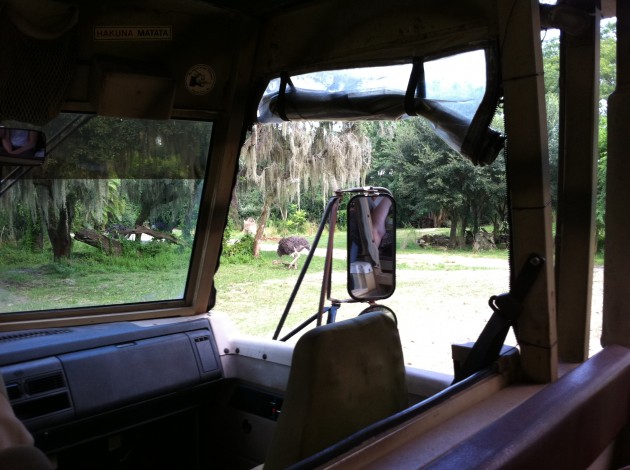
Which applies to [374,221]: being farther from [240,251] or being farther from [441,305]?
[240,251]

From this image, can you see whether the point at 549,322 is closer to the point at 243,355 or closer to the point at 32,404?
the point at 243,355

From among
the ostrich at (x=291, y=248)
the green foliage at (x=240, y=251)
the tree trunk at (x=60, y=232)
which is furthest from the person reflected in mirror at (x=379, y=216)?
the ostrich at (x=291, y=248)

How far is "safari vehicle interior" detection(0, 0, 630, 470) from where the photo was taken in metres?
1.81

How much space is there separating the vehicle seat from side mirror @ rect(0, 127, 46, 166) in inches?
64.1

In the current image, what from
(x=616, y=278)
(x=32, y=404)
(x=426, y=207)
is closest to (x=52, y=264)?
(x=32, y=404)

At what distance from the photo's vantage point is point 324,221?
3.61 m

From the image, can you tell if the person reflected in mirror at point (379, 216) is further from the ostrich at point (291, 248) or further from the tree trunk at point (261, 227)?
the tree trunk at point (261, 227)

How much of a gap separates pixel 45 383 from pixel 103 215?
3.17 feet

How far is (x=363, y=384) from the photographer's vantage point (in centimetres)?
192

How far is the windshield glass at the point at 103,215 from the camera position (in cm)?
290

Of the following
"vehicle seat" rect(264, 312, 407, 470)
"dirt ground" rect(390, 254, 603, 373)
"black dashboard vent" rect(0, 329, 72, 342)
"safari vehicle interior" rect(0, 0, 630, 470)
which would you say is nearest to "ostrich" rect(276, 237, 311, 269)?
"dirt ground" rect(390, 254, 603, 373)

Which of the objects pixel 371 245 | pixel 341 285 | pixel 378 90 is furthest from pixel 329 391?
pixel 341 285

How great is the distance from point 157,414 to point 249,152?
612 centimetres

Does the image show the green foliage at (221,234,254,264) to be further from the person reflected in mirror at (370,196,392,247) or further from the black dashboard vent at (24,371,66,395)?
the black dashboard vent at (24,371,66,395)
